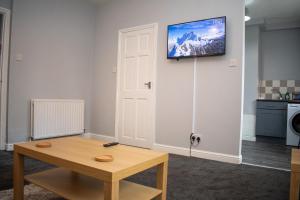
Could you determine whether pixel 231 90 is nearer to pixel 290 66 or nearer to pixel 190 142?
pixel 190 142

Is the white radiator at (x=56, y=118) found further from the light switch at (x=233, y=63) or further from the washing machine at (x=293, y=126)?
the washing machine at (x=293, y=126)

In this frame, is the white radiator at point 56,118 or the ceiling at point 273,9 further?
the ceiling at point 273,9

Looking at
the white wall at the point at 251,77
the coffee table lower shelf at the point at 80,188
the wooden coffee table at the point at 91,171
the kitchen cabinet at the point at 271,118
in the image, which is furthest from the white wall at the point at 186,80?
the kitchen cabinet at the point at 271,118

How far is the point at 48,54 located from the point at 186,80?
89.9 inches

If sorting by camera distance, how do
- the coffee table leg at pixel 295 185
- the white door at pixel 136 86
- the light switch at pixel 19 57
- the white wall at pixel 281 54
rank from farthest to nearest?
the white wall at pixel 281 54 → the white door at pixel 136 86 → the light switch at pixel 19 57 → the coffee table leg at pixel 295 185

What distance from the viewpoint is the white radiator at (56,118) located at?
11.2 ft

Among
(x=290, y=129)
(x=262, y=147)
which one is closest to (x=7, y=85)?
(x=262, y=147)

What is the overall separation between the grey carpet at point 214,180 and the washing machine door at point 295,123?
2.16m

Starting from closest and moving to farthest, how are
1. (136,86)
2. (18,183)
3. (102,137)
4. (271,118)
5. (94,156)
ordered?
(94,156)
(18,183)
(136,86)
(102,137)
(271,118)

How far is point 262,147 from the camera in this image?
159 inches

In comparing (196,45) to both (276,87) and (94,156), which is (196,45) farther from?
(276,87)

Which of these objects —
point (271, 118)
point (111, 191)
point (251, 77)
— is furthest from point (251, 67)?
point (111, 191)

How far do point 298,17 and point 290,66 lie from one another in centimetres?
107

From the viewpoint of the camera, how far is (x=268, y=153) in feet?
11.7
